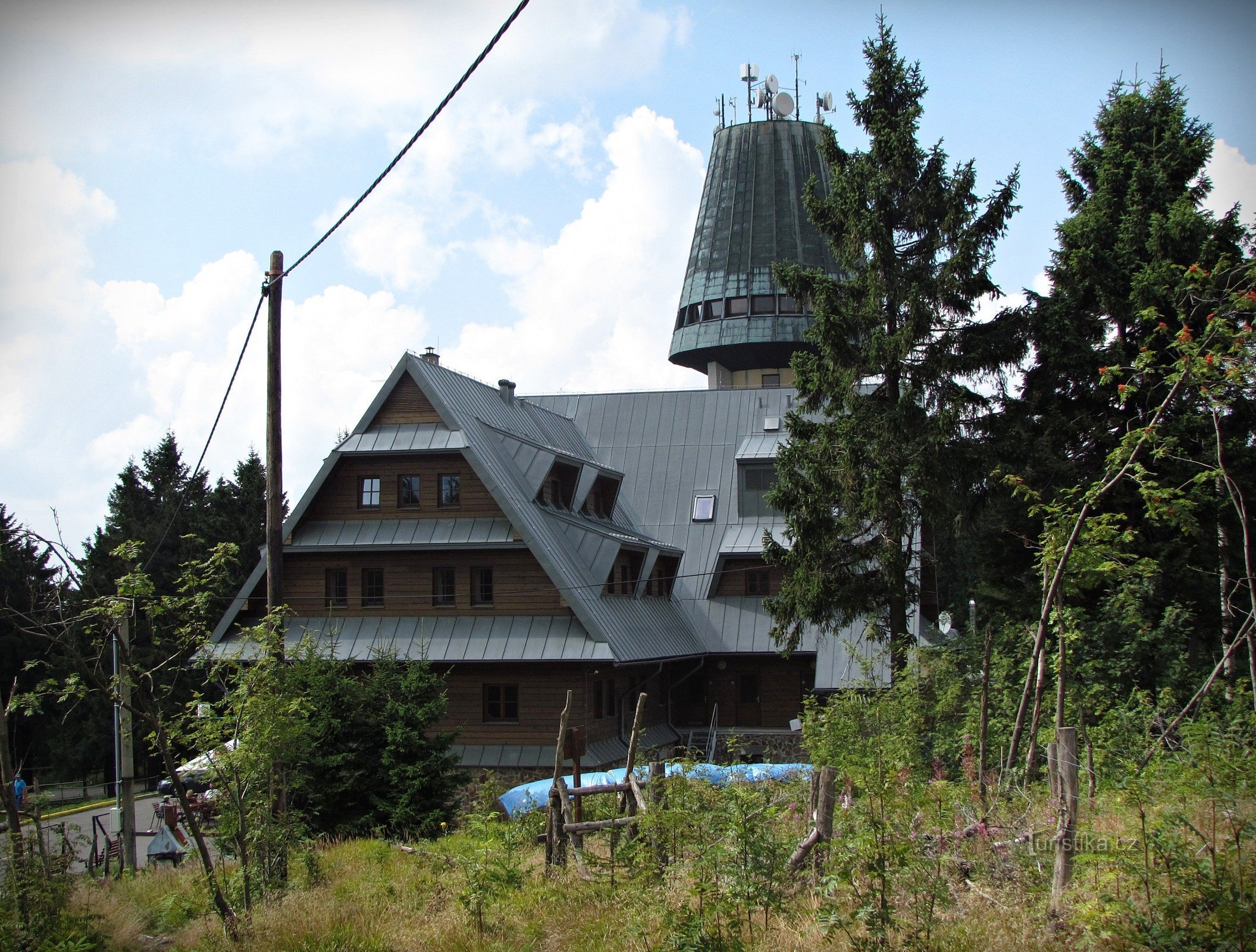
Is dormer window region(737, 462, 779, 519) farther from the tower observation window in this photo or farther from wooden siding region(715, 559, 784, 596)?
the tower observation window

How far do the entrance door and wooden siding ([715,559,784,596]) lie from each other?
2.24 metres

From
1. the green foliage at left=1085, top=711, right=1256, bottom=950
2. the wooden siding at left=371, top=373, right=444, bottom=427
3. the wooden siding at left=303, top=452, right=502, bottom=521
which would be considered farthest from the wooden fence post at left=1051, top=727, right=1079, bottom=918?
the wooden siding at left=371, top=373, right=444, bottom=427

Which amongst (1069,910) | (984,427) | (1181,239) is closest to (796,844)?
(1069,910)

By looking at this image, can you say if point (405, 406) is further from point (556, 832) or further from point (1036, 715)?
point (1036, 715)

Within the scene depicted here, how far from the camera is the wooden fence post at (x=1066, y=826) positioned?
24.3 feet

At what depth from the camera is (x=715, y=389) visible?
37.0 m

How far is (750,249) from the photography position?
1725 inches

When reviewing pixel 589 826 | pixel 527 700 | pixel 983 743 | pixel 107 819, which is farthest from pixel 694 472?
pixel 589 826

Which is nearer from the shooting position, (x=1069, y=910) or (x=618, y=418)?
(x=1069, y=910)

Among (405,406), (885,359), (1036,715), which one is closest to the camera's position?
(1036,715)

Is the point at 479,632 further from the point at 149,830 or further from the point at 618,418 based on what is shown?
the point at 618,418

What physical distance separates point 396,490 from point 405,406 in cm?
200

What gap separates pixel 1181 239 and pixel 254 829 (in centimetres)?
1838

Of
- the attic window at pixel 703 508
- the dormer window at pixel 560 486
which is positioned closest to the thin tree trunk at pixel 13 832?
the dormer window at pixel 560 486
